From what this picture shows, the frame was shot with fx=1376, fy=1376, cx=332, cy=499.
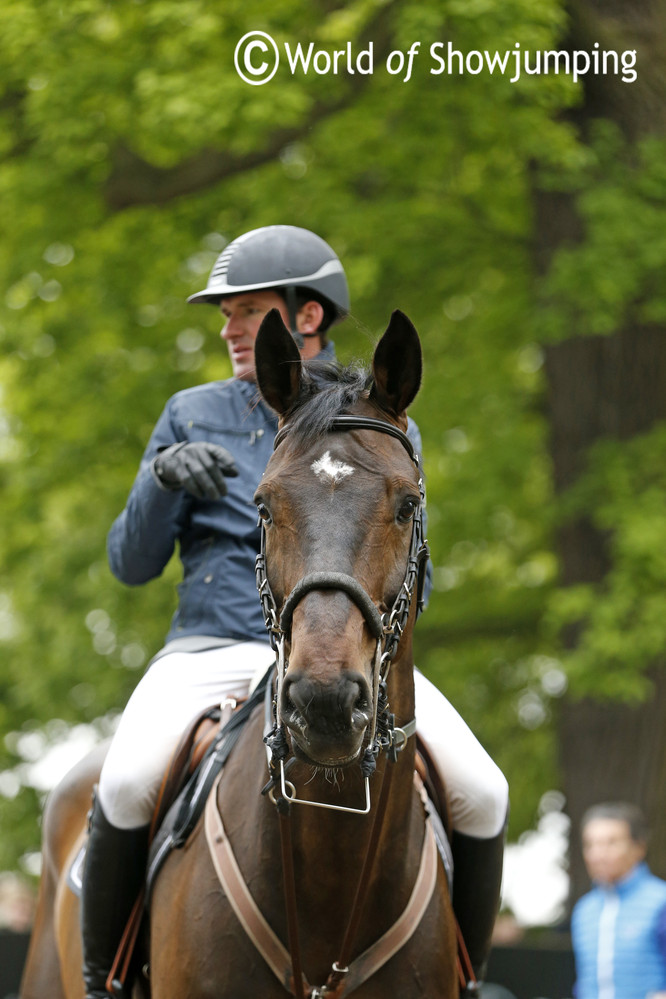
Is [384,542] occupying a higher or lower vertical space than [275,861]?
higher

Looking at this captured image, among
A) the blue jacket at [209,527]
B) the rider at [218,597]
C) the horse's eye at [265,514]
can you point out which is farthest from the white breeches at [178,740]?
the horse's eye at [265,514]

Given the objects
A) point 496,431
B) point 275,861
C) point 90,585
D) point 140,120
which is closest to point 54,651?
point 90,585

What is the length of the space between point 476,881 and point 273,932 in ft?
3.33

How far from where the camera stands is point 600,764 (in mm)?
13805

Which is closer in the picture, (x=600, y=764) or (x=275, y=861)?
(x=275, y=861)

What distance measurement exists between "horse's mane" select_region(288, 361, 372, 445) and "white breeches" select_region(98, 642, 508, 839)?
1.00m

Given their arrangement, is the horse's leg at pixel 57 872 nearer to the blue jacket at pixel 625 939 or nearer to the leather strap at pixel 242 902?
the leather strap at pixel 242 902

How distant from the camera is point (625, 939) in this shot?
7172mm

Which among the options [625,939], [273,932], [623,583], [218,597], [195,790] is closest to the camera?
[273,932]

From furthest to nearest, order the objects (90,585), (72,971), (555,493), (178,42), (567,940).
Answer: (90,585)
(555,493)
(567,940)
(178,42)
(72,971)

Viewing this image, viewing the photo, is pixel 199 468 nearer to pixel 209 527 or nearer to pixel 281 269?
pixel 209 527

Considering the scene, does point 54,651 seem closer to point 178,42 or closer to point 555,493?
point 555,493

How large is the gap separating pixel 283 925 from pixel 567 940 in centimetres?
991

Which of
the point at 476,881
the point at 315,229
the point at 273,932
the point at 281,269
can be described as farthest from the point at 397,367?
the point at 315,229
